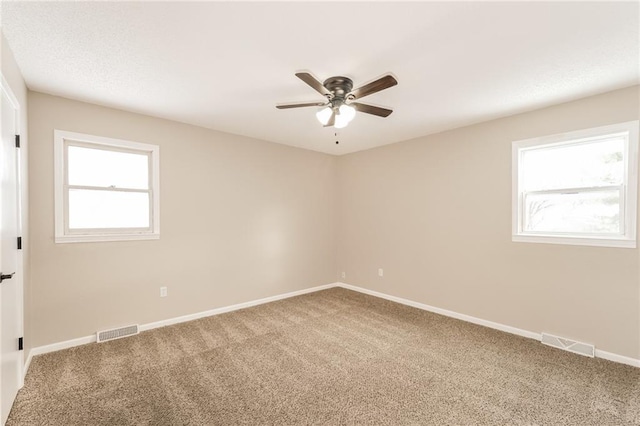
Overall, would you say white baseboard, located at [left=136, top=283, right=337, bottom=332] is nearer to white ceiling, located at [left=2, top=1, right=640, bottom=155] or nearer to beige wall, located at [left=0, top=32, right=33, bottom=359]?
beige wall, located at [left=0, top=32, right=33, bottom=359]

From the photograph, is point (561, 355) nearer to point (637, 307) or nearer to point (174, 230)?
point (637, 307)

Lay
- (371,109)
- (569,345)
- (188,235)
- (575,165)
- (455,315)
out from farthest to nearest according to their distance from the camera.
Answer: (455,315)
(188,235)
(575,165)
(569,345)
(371,109)

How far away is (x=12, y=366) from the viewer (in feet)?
6.89

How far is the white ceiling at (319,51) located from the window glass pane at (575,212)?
1040 mm

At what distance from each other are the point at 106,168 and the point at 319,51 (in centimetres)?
281

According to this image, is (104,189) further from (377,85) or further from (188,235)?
(377,85)

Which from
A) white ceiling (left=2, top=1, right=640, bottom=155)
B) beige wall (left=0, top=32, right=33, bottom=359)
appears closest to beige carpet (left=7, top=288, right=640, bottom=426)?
beige wall (left=0, top=32, right=33, bottom=359)

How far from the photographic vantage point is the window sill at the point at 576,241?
8.93ft

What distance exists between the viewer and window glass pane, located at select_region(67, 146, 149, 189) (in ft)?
10.2

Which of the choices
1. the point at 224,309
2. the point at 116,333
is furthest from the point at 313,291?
the point at 116,333

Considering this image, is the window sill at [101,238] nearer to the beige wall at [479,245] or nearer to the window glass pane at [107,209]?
the window glass pane at [107,209]

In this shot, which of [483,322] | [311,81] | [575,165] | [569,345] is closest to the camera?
[311,81]

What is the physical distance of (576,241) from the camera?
299 centimetres

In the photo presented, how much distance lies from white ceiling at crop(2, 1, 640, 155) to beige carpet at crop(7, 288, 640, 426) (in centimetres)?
261
